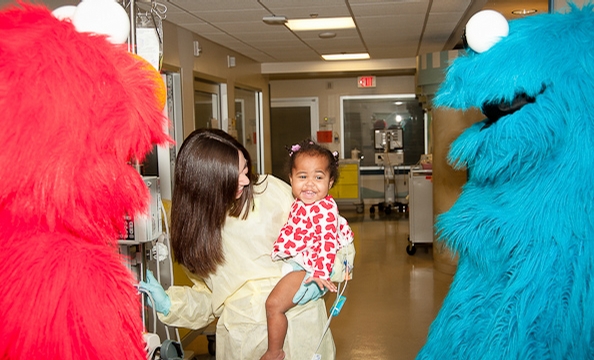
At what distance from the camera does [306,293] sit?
1831 mm

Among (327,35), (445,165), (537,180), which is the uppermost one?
(327,35)

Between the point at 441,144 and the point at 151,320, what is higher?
the point at 441,144

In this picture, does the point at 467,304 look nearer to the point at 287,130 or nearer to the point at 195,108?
the point at 195,108

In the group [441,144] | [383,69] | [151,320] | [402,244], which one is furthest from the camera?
[383,69]

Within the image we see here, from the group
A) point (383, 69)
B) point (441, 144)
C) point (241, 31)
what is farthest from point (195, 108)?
point (383, 69)

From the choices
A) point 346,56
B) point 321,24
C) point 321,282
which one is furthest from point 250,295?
point 346,56

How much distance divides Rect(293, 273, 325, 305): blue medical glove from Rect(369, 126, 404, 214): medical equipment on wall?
8.08 m

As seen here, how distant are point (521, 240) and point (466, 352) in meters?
0.35

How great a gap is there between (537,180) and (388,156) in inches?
338

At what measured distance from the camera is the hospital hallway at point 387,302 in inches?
155

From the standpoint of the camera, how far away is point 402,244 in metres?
7.31

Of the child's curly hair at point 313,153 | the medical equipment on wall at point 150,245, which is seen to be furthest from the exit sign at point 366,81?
the child's curly hair at point 313,153

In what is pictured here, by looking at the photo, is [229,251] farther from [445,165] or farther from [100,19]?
[445,165]

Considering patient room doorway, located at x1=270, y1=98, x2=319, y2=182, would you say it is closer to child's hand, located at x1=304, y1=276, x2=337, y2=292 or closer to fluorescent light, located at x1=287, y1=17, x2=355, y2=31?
fluorescent light, located at x1=287, y1=17, x2=355, y2=31
